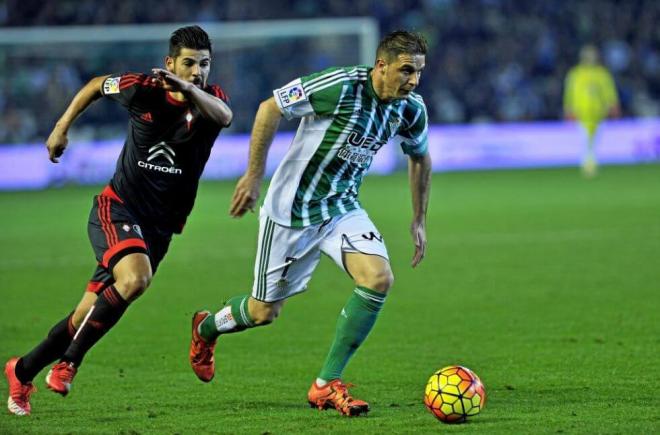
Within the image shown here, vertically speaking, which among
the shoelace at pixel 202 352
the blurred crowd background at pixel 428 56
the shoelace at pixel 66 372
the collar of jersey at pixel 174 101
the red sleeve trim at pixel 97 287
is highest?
the blurred crowd background at pixel 428 56

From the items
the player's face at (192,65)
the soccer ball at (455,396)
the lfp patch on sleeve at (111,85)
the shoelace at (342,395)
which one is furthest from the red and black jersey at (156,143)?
the soccer ball at (455,396)

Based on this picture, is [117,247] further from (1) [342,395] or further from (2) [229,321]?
(1) [342,395]

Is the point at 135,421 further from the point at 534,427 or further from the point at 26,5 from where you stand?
the point at 26,5

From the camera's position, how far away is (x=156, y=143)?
A: 668cm

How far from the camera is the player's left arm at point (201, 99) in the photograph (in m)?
6.03

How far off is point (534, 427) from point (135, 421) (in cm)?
200

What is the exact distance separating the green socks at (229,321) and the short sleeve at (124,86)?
1315 mm

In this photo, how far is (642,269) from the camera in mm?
12023

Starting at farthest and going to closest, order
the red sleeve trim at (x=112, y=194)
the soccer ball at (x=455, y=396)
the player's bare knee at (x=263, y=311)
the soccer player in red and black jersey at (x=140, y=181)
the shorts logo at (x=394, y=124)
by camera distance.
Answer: the player's bare knee at (x=263, y=311) → the red sleeve trim at (x=112, y=194) → the shorts logo at (x=394, y=124) → the soccer player in red and black jersey at (x=140, y=181) → the soccer ball at (x=455, y=396)

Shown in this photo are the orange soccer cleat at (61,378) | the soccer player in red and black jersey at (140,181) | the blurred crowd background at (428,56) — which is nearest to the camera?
the orange soccer cleat at (61,378)

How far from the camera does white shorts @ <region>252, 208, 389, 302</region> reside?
6.62 meters

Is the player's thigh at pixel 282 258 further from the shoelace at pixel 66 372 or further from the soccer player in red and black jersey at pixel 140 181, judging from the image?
the shoelace at pixel 66 372

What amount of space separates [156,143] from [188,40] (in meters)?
0.60

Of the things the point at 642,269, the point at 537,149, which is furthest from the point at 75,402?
the point at 537,149
